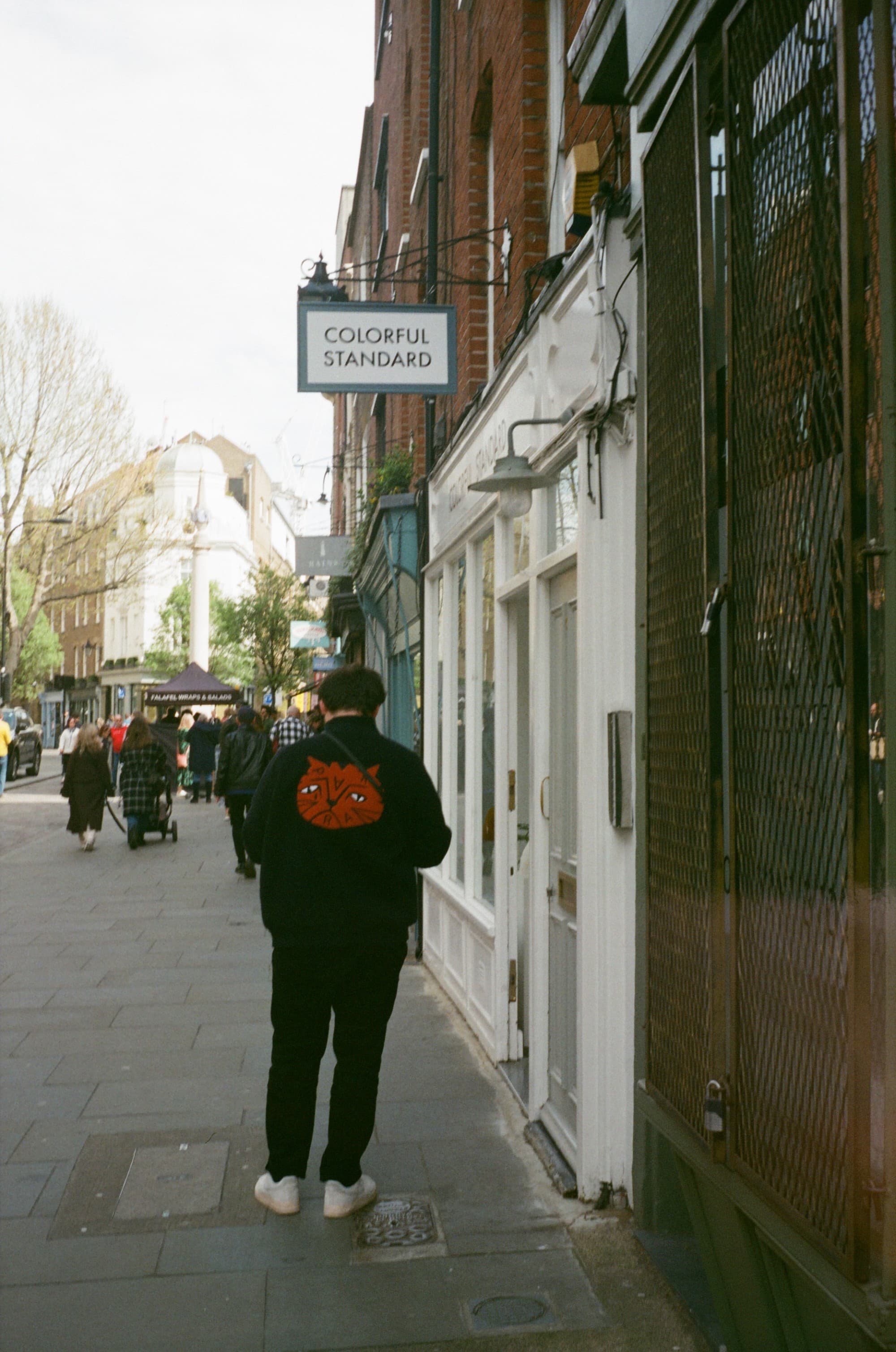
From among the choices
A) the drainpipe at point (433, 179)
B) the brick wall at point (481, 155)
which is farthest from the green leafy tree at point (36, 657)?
the drainpipe at point (433, 179)

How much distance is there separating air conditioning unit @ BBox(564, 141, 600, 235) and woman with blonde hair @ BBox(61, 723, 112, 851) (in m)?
12.4

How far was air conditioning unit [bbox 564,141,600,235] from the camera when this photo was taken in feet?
17.5

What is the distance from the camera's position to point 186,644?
63.0m

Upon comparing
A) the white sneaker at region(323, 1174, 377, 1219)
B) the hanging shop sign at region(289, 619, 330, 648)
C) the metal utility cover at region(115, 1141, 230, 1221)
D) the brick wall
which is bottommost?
the metal utility cover at region(115, 1141, 230, 1221)

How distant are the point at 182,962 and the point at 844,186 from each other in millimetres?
8019

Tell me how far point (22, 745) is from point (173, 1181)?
106ft

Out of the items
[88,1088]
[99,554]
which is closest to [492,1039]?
[88,1088]

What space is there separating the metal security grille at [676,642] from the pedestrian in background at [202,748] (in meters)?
20.1

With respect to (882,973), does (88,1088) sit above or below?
below

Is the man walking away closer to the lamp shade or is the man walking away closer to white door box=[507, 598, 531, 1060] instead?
white door box=[507, 598, 531, 1060]

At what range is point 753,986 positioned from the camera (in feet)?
9.48

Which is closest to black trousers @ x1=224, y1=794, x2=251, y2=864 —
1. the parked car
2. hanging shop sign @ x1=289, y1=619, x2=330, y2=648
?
hanging shop sign @ x1=289, y1=619, x2=330, y2=648

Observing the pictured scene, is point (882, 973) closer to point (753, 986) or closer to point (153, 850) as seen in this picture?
point (753, 986)

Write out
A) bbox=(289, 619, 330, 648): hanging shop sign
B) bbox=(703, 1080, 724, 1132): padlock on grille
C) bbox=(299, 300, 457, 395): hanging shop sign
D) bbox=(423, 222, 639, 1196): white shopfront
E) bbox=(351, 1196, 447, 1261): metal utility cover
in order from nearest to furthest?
bbox=(703, 1080, 724, 1132): padlock on grille < bbox=(351, 1196, 447, 1261): metal utility cover < bbox=(423, 222, 639, 1196): white shopfront < bbox=(299, 300, 457, 395): hanging shop sign < bbox=(289, 619, 330, 648): hanging shop sign
